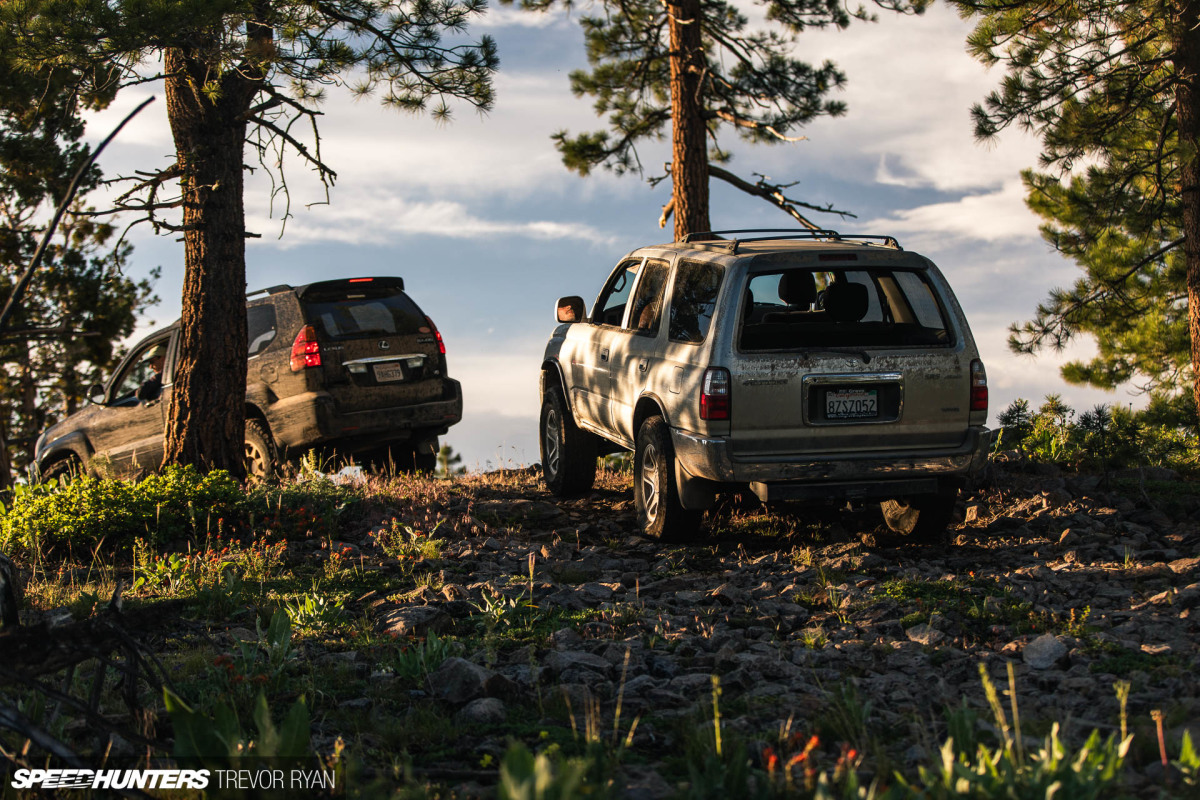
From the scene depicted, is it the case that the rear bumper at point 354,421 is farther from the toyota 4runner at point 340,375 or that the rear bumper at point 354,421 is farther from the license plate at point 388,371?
the license plate at point 388,371

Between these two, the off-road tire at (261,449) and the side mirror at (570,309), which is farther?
the off-road tire at (261,449)

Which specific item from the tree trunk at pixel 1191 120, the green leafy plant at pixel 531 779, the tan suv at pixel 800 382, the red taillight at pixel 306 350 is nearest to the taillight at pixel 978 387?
the tan suv at pixel 800 382

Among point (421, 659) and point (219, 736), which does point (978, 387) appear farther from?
point (219, 736)

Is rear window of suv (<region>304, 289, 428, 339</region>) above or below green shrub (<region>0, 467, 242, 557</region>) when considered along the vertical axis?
above

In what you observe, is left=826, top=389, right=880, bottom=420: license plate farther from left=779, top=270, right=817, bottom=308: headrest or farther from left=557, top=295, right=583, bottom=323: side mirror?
left=557, top=295, right=583, bottom=323: side mirror

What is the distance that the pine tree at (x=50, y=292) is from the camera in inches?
766

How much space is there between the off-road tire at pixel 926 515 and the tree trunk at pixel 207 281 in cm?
675

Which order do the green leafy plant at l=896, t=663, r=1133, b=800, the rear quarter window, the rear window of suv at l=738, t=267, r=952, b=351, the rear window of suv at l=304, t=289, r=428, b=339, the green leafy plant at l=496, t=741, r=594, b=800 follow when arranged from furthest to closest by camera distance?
1. the rear quarter window
2. the rear window of suv at l=304, t=289, r=428, b=339
3. the rear window of suv at l=738, t=267, r=952, b=351
4. the green leafy plant at l=896, t=663, r=1133, b=800
5. the green leafy plant at l=496, t=741, r=594, b=800

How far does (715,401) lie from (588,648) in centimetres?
238

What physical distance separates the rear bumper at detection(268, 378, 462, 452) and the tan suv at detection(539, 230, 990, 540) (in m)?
4.07

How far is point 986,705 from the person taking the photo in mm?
4484

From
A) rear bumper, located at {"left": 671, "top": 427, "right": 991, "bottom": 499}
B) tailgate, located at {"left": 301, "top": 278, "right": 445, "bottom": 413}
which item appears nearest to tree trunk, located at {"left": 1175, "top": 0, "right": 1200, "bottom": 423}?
rear bumper, located at {"left": 671, "top": 427, "right": 991, "bottom": 499}

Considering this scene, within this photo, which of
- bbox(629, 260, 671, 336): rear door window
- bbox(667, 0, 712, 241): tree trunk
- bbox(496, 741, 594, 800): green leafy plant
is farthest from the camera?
bbox(667, 0, 712, 241): tree trunk

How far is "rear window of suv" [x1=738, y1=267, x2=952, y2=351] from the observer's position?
26.6ft
